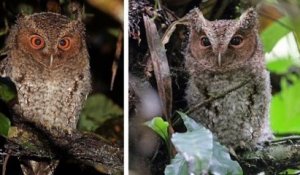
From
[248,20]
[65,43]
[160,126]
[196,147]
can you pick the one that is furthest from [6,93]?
[248,20]

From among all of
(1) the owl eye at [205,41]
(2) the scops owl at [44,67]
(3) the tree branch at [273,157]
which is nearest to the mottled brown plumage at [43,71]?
(2) the scops owl at [44,67]

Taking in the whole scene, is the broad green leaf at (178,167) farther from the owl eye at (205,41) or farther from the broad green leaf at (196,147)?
the owl eye at (205,41)

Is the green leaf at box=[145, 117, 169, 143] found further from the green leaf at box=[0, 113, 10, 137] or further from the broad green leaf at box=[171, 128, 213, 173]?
the green leaf at box=[0, 113, 10, 137]

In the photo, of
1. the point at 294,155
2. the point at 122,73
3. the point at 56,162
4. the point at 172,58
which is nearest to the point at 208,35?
the point at 172,58

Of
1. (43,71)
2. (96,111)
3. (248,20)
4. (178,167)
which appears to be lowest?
(178,167)

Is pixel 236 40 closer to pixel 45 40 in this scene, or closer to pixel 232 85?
pixel 232 85

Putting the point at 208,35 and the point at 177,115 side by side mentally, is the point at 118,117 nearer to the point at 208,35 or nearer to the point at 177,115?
the point at 177,115
